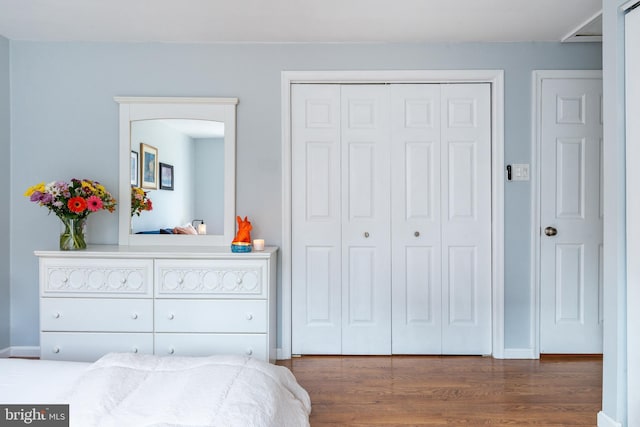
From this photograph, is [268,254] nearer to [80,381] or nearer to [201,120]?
[201,120]

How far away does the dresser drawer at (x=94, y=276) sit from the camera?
2.81m

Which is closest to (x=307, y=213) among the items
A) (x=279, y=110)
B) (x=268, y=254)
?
(x=268, y=254)

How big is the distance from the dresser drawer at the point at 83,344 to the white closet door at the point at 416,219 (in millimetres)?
1810

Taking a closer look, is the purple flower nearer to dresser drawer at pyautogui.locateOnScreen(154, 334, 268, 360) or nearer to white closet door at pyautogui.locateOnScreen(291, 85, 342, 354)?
dresser drawer at pyautogui.locateOnScreen(154, 334, 268, 360)

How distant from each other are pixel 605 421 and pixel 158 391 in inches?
83.9

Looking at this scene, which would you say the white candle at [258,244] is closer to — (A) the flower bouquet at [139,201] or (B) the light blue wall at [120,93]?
(B) the light blue wall at [120,93]

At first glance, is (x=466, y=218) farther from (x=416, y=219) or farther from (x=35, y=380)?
(x=35, y=380)

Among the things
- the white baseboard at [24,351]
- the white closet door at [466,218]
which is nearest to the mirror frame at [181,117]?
the white baseboard at [24,351]

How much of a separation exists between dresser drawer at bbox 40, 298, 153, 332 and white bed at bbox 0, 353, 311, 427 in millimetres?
1204

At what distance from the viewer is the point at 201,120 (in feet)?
10.6

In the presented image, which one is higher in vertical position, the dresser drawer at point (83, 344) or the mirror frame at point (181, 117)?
the mirror frame at point (181, 117)

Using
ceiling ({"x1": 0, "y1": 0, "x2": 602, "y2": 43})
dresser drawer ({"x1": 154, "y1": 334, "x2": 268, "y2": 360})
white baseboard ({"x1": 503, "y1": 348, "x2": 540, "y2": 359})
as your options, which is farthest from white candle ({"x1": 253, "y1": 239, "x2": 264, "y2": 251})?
white baseboard ({"x1": 503, "y1": 348, "x2": 540, "y2": 359})

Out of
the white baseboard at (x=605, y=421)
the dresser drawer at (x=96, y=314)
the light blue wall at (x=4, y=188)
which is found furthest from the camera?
the light blue wall at (x=4, y=188)

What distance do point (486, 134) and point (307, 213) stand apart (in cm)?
146
